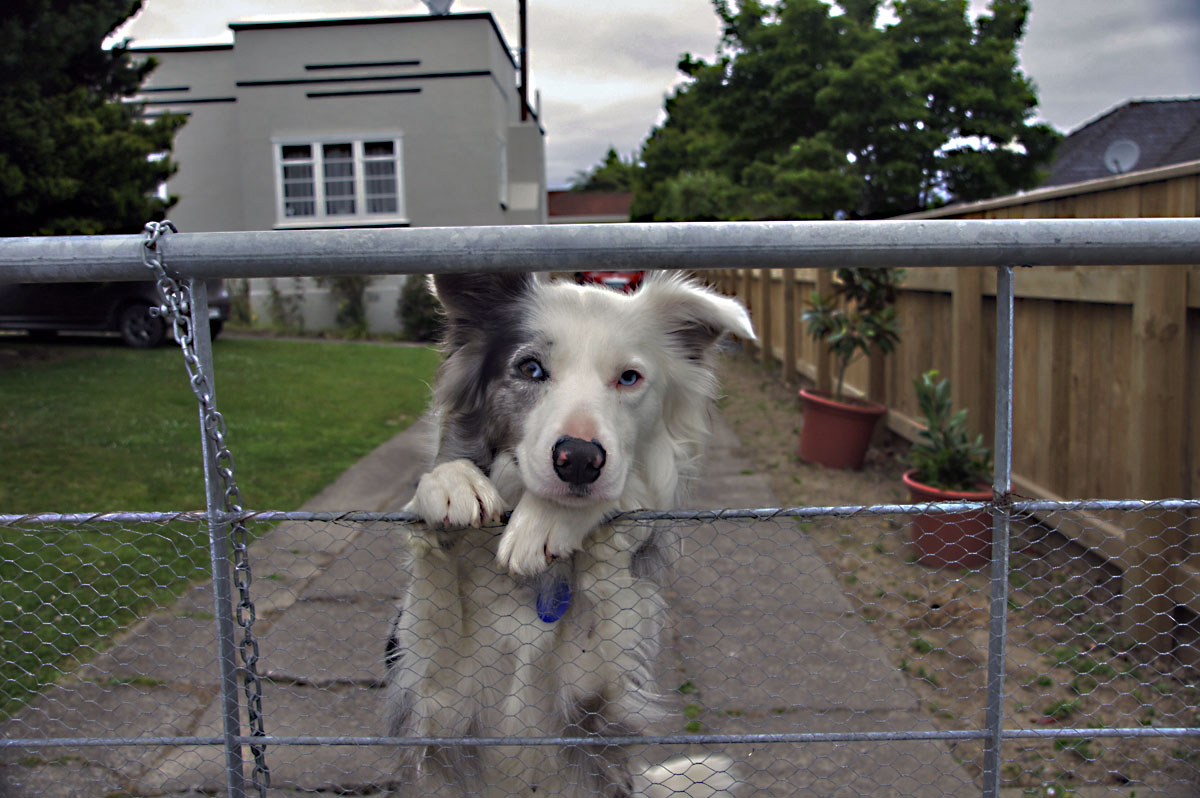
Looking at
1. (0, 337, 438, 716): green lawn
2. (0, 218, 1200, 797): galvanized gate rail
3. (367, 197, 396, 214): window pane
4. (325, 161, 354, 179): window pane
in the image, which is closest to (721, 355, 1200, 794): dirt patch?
(0, 218, 1200, 797): galvanized gate rail

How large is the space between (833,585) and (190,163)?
21792 mm

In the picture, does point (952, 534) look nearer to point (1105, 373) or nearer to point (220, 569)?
point (1105, 373)

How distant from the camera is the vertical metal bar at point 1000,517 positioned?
150 cm

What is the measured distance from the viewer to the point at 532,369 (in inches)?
80.1

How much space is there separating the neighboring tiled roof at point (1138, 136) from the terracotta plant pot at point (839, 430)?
1950cm

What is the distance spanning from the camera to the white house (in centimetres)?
2056

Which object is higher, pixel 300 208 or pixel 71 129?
pixel 300 208

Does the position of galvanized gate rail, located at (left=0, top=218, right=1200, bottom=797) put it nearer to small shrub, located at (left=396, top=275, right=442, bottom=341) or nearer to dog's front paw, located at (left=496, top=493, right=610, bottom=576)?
dog's front paw, located at (left=496, top=493, right=610, bottom=576)

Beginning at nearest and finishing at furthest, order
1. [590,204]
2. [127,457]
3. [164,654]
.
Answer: [164,654], [127,457], [590,204]

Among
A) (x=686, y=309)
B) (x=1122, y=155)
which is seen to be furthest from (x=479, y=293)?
(x=1122, y=155)

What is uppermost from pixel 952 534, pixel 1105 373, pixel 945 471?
pixel 1105 373

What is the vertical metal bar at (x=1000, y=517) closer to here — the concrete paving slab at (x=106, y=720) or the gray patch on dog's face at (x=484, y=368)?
the gray patch on dog's face at (x=484, y=368)

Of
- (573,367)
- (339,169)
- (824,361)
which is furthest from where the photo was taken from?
(339,169)

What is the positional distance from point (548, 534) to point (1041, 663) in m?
2.74
